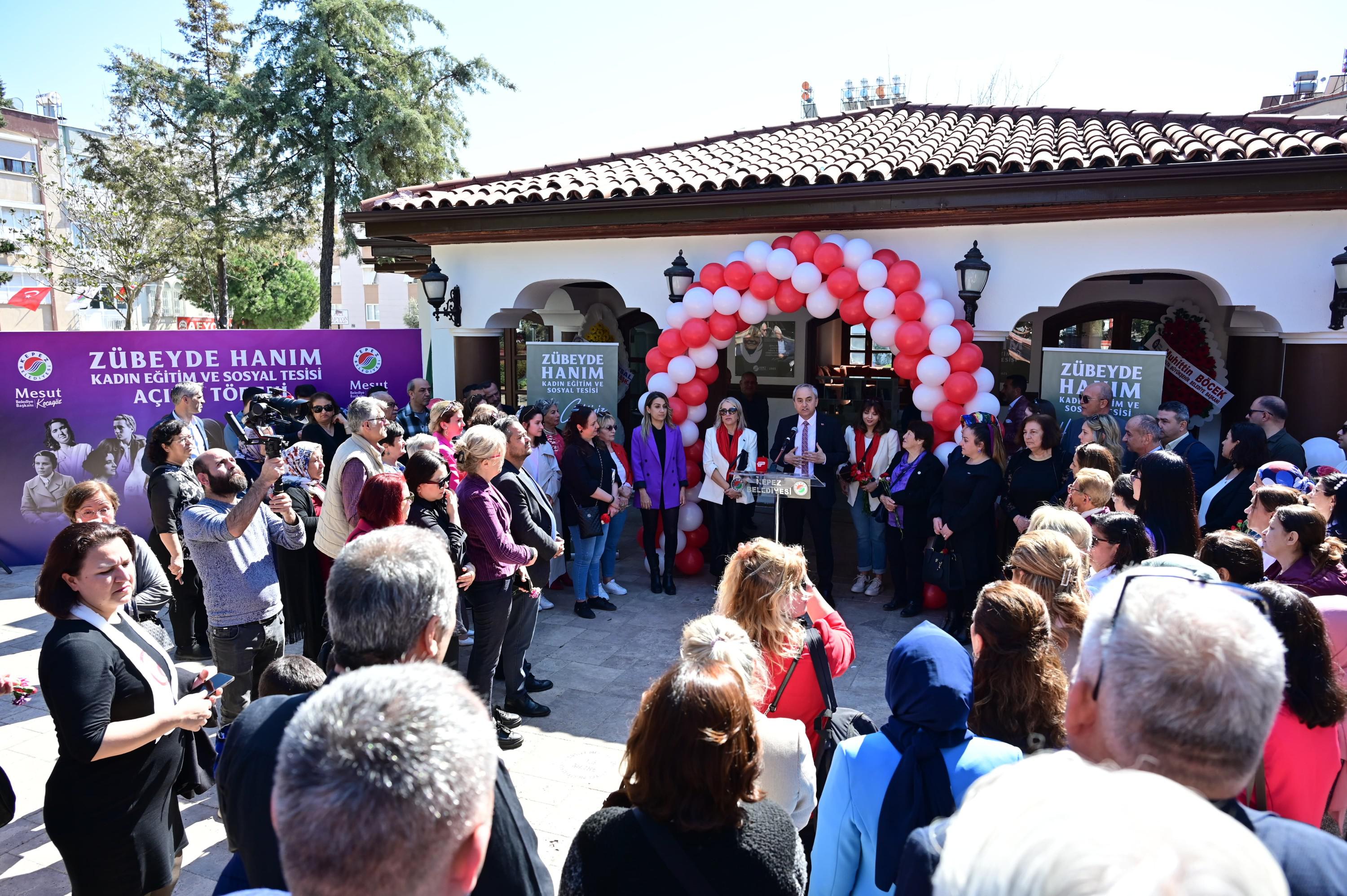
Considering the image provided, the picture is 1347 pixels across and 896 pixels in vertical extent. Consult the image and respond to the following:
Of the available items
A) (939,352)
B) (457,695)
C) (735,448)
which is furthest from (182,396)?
(457,695)

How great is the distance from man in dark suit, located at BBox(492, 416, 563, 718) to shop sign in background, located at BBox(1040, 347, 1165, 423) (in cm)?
438

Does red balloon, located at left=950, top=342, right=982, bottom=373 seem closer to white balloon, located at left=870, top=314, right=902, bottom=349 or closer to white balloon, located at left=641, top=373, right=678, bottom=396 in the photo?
white balloon, located at left=870, top=314, right=902, bottom=349

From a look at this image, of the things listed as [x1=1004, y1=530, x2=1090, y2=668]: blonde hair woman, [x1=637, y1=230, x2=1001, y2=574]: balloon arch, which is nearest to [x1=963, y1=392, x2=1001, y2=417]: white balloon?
[x1=637, y1=230, x2=1001, y2=574]: balloon arch

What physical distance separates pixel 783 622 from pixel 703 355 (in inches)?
188

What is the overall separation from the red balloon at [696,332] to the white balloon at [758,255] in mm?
661

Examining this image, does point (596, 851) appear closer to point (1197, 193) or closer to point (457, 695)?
point (457, 695)

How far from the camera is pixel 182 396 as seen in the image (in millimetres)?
6641

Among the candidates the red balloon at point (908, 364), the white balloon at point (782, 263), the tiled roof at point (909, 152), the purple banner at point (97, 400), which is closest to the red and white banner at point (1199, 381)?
the tiled roof at point (909, 152)

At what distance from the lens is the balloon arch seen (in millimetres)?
6535

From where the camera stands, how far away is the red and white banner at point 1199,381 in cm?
845

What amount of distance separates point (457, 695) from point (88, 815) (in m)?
2.23

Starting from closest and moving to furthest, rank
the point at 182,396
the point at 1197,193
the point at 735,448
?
the point at 1197,193, the point at 182,396, the point at 735,448

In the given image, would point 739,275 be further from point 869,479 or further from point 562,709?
point 562,709

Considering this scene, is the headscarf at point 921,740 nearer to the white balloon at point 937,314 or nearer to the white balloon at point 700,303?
the white balloon at point 937,314
